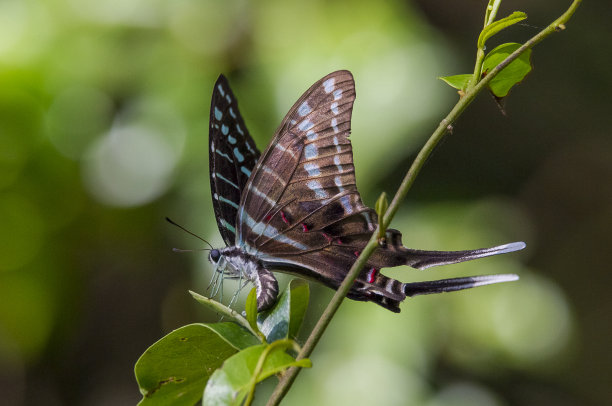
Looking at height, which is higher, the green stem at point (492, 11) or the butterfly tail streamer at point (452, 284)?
the green stem at point (492, 11)

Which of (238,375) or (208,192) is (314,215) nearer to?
(238,375)

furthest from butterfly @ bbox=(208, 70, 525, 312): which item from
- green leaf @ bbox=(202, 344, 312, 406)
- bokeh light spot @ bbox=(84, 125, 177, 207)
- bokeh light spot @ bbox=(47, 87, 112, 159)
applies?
bokeh light spot @ bbox=(47, 87, 112, 159)

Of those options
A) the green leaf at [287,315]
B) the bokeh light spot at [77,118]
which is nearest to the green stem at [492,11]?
the green leaf at [287,315]

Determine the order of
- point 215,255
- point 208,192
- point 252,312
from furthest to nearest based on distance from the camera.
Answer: point 208,192 → point 215,255 → point 252,312

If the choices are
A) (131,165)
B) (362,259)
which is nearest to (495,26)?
(362,259)

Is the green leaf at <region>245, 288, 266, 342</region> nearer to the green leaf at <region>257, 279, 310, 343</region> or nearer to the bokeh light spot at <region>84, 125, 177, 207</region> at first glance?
the green leaf at <region>257, 279, 310, 343</region>

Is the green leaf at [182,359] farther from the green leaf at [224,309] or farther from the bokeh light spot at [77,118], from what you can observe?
the bokeh light spot at [77,118]

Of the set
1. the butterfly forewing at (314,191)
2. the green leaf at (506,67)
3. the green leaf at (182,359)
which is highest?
the green leaf at (506,67)
